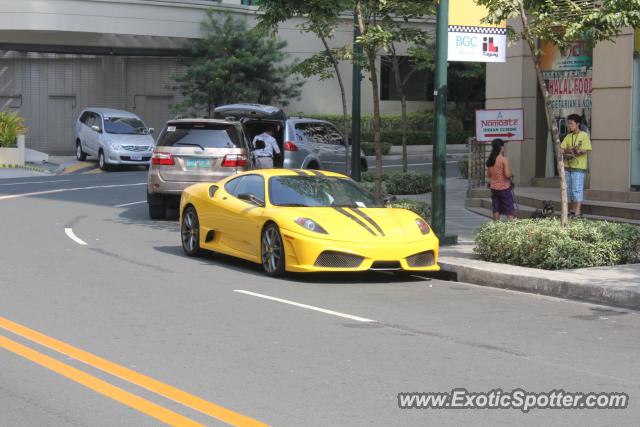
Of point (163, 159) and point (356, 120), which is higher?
point (356, 120)

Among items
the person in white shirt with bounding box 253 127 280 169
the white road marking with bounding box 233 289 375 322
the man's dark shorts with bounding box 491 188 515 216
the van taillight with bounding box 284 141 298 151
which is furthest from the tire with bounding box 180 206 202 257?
the van taillight with bounding box 284 141 298 151

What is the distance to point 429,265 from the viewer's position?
13.0m

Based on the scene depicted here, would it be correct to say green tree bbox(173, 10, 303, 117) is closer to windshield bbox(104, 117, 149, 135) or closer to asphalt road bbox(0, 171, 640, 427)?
windshield bbox(104, 117, 149, 135)

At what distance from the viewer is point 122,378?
7562mm

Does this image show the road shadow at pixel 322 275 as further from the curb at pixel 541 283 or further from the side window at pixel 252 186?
the side window at pixel 252 186

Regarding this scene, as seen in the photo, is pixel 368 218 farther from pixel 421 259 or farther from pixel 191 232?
pixel 191 232

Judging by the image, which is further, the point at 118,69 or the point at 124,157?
the point at 118,69

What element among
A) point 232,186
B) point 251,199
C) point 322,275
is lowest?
point 322,275

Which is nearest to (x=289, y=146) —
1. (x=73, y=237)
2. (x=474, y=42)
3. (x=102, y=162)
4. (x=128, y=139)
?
(x=73, y=237)

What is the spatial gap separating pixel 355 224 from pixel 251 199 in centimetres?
157

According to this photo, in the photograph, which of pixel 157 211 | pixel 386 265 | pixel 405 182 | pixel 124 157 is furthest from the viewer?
pixel 124 157

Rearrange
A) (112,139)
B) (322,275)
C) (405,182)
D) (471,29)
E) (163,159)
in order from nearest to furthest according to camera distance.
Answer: (322,275) < (471,29) < (163,159) < (405,182) < (112,139)

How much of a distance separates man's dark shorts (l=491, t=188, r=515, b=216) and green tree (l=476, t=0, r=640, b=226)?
3342mm

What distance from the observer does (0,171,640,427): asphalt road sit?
6.82 metres
